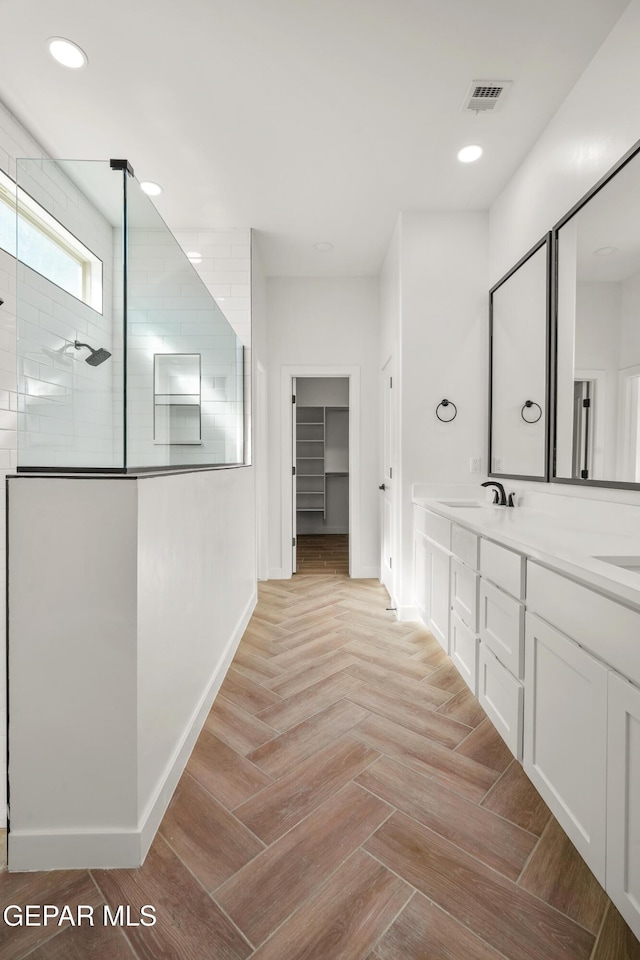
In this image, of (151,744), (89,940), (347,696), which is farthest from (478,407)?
(89,940)

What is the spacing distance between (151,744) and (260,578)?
3.08 metres

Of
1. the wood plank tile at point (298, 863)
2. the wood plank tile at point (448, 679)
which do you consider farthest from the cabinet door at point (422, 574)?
the wood plank tile at point (298, 863)

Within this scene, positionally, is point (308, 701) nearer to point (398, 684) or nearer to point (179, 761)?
point (398, 684)

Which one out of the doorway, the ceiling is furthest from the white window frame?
the doorway

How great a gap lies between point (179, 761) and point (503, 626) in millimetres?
1282

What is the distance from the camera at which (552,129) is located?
2.39 meters

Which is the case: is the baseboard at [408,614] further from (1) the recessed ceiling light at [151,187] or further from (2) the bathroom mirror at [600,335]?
(1) the recessed ceiling light at [151,187]

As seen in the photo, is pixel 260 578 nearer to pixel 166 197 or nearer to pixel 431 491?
pixel 431 491

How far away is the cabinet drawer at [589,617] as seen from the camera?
105 cm

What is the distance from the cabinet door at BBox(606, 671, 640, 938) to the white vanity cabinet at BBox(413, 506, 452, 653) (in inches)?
56.0

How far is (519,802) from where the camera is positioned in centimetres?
161

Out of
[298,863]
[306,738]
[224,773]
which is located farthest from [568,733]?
[224,773]

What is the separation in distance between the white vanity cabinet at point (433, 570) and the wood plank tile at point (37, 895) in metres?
1.82

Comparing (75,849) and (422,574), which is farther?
(422,574)
